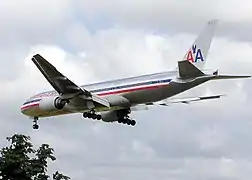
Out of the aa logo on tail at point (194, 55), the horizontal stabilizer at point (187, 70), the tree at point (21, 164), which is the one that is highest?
the aa logo on tail at point (194, 55)

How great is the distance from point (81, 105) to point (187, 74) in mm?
13421

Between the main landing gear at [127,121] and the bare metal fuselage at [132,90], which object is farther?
the main landing gear at [127,121]

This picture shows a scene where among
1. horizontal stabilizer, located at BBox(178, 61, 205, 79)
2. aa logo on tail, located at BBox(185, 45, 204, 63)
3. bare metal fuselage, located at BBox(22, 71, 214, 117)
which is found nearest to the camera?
horizontal stabilizer, located at BBox(178, 61, 205, 79)

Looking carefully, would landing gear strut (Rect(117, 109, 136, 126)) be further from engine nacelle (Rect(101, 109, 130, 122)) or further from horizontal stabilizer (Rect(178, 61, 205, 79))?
horizontal stabilizer (Rect(178, 61, 205, 79))

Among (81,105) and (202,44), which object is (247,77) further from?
(81,105)

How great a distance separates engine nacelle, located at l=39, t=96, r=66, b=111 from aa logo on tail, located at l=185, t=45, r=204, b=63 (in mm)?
13042

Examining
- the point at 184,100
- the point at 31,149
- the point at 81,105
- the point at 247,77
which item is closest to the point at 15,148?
the point at 31,149

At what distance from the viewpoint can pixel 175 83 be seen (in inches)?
3238

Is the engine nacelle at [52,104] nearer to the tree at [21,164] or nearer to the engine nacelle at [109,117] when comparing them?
the engine nacelle at [109,117]

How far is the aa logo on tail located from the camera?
291ft

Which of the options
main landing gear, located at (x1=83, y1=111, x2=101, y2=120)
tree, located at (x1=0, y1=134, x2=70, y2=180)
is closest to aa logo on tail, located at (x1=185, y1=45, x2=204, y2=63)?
main landing gear, located at (x1=83, y1=111, x2=101, y2=120)

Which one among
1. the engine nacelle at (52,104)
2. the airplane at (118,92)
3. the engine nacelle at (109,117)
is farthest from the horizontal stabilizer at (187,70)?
the engine nacelle at (109,117)

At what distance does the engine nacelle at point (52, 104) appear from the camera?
292 feet

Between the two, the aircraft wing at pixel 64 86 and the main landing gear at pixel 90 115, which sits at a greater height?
the aircraft wing at pixel 64 86
